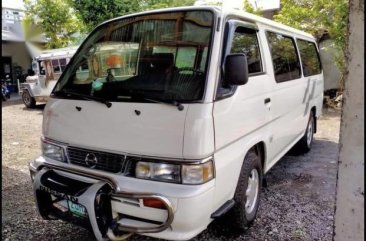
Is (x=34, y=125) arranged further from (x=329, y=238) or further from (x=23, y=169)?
(x=329, y=238)

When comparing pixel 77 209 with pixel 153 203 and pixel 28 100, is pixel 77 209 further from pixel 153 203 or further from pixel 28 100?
pixel 28 100

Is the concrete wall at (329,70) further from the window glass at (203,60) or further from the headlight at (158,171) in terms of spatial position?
the headlight at (158,171)

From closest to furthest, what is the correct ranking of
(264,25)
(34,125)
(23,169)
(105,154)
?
(105,154), (264,25), (23,169), (34,125)

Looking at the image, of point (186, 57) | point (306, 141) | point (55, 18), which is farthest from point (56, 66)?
point (186, 57)

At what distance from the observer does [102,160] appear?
2.52 metres

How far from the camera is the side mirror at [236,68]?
96.7 inches

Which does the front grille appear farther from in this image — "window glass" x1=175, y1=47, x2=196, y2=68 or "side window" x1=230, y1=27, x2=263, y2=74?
"side window" x1=230, y1=27, x2=263, y2=74

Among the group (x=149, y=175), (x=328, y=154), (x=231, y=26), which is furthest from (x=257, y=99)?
(x=328, y=154)

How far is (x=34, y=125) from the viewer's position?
29.5 ft

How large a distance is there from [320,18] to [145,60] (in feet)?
27.7

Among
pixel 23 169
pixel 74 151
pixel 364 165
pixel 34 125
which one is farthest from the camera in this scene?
pixel 34 125

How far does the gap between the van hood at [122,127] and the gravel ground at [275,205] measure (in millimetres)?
1009

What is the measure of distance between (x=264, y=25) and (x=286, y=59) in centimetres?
77

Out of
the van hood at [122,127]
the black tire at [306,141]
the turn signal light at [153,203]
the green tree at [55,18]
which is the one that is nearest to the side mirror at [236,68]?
the van hood at [122,127]
